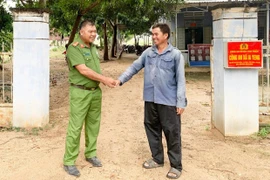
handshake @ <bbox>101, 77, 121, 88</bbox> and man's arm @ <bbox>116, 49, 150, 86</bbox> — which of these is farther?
man's arm @ <bbox>116, 49, 150, 86</bbox>

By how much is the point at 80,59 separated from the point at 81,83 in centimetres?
28

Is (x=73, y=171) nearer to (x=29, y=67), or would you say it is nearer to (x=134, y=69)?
(x=134, y=69)

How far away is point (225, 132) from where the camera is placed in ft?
16.6

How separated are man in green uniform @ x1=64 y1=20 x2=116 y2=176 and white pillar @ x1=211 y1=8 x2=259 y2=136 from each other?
2031 mm

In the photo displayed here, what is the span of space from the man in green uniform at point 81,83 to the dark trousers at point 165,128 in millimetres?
578

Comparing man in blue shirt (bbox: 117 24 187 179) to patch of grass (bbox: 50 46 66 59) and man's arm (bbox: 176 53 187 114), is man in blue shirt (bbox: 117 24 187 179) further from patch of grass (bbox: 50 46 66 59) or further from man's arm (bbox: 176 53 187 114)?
patch of grass (bbox: 50 46 66 59)

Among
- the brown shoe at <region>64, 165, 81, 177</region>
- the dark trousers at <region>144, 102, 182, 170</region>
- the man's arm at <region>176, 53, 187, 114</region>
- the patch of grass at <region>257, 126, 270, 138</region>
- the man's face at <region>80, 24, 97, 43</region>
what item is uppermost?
the man's face at <region>80, 24, 97, 43</region>

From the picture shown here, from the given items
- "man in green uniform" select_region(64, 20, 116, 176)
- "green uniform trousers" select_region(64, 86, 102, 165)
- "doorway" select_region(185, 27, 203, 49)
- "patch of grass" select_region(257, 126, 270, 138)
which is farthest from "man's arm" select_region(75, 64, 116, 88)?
"doorway" select_region(185, 27, 203, 49)

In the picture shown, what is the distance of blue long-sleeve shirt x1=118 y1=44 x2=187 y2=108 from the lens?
11.9 ft

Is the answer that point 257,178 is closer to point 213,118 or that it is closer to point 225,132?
point 225,132

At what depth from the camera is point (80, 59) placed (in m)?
3.66

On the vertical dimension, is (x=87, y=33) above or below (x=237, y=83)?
above

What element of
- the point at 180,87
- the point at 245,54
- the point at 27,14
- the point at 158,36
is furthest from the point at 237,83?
the point at 27,14

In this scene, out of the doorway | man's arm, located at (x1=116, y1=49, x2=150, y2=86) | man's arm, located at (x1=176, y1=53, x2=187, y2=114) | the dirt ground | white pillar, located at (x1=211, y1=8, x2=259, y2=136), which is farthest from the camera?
the doorway
